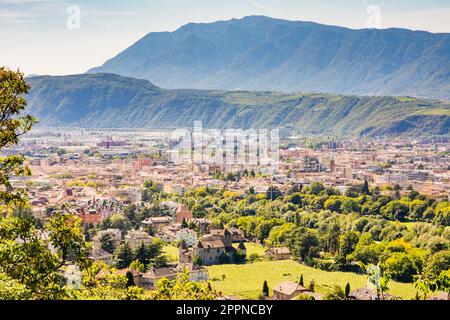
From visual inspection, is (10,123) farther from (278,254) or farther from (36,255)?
(278,254)

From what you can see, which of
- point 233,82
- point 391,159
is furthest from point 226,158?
point 233,82

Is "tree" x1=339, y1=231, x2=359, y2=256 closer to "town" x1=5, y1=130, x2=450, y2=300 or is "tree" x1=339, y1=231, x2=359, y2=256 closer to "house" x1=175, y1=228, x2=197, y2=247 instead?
"town" x1=5, y1=130, x2=450, y2=300

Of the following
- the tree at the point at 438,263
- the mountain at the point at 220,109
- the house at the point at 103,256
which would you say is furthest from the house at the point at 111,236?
the mountain at the point at 220,109

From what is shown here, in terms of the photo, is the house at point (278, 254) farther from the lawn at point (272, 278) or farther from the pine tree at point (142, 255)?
the pine tree at point (142, 255)
